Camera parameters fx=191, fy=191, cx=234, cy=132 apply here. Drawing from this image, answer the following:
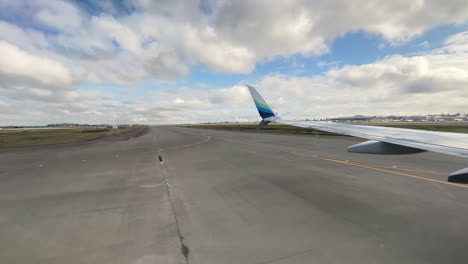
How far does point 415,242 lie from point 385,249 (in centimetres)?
64

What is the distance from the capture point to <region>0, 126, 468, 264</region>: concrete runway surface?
10.2ft

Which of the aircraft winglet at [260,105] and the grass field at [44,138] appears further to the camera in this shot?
the grass field at [44,138]

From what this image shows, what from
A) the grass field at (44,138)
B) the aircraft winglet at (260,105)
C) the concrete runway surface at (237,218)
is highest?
the aircraft winglet at (260,105)

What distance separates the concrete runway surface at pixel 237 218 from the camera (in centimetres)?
310

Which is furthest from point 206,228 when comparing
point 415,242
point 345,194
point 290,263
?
point 345,194

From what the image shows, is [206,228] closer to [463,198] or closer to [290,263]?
[290,263]

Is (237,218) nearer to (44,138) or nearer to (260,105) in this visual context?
(260,105)

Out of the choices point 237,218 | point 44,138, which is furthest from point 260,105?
point 44,138

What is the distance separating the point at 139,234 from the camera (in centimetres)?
368

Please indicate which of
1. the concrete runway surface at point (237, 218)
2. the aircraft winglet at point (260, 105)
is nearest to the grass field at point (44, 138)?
the concrete runway surface at point (237, 218)

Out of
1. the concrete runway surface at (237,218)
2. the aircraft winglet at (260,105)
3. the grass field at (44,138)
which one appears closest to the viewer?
the concrete runway surface at (237,218)

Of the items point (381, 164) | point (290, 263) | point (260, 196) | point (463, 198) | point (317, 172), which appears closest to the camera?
point (290, 263)

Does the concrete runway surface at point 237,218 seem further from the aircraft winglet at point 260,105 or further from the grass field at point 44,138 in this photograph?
the grass field at point 44,138

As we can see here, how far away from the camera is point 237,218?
4227 millimetres
